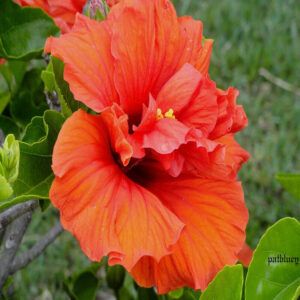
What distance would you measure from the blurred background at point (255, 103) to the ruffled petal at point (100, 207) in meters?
1.61

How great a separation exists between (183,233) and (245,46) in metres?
Result: 2.63

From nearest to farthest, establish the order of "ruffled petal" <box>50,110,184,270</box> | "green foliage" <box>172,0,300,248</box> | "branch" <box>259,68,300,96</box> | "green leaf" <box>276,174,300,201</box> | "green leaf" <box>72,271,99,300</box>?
"ruffled petal" <box>50,110,184,270</box> → "green leaf" <box>276,174,300,201</box> → "green leaf" <box>72,271,99,300</box> → "green foliage" <box>172,0,300,248</box> → "branch" <box>259,68,300,96</box>

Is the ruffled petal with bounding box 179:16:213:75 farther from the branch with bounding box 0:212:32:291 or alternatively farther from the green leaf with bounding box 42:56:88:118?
the branch with bounding box 0:212:32:291

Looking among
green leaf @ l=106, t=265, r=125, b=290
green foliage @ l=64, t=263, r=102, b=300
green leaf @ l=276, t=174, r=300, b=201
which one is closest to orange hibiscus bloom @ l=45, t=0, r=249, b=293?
green leaf @ l=276, t=174, r=300, b=201

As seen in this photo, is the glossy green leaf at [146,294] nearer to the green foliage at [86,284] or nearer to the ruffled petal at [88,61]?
the green foliage at [86,284]

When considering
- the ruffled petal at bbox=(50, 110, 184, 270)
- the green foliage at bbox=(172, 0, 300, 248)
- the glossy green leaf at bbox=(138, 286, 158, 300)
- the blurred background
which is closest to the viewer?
the ruffled petal at bbox=(50, 110, 184, 270)

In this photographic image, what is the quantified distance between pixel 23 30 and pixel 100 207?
0.55 meters

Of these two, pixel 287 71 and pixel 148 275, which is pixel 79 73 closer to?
pixel 148 275

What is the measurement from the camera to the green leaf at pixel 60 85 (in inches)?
35.2

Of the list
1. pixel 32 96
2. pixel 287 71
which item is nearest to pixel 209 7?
pixel 287 71

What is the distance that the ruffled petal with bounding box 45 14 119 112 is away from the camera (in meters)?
0.84

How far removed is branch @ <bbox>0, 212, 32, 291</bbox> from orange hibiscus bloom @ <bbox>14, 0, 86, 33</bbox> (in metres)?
0.47

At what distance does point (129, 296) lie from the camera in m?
1.53

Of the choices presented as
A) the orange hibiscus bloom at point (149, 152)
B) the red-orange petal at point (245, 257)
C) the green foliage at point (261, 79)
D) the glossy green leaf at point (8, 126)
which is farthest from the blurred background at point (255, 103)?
the orange hibiscus bloom at point (149, 152)
